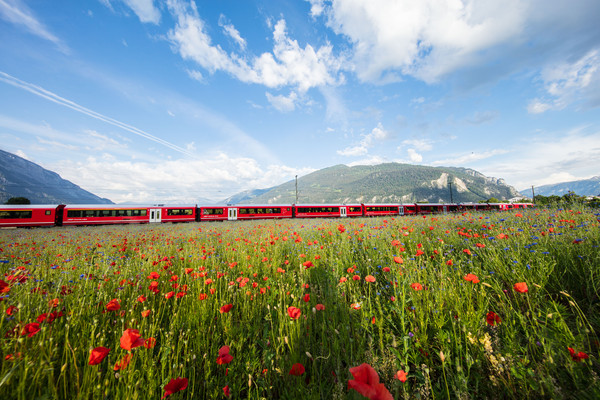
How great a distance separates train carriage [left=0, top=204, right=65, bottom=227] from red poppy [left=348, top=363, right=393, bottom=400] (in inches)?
1284

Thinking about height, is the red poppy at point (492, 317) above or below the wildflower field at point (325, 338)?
above

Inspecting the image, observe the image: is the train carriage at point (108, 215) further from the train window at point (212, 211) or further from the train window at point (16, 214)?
the train window at point (212, 211)

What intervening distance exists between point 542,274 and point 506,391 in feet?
4.63

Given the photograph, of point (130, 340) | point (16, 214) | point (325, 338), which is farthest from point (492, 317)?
point (16, 214)

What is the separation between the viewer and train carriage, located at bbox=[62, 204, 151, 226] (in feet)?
73.4

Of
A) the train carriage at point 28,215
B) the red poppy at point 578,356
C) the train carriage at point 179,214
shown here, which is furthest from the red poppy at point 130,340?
the train carriage at point 28,215

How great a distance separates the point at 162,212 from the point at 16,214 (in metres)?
12.3

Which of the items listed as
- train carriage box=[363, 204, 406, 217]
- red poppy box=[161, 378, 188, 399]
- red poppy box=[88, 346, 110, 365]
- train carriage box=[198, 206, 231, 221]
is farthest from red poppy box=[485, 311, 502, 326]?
train carriage box=[363, 204, 406, 217]

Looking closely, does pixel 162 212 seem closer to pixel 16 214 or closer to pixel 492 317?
pixel 16 214

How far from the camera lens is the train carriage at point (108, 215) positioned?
73.4 feet

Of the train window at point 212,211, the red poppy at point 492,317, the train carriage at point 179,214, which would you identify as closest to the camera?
the red poppy at point 492,317

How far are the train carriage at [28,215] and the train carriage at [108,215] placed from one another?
87 centimetres

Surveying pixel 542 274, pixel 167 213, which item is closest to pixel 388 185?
pixel 167 213

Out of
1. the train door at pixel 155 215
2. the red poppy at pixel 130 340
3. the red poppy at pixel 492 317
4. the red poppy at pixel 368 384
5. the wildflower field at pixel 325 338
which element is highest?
the train door at pixel 155 215
